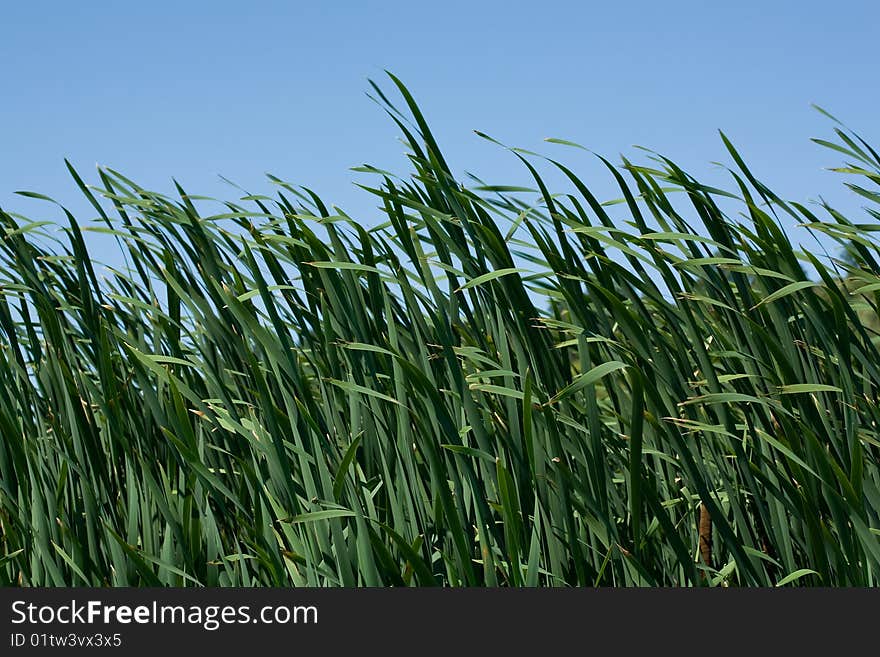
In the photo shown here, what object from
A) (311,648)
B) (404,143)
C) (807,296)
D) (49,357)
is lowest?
(311,648)

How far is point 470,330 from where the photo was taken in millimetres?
1361

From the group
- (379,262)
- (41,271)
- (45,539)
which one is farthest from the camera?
(41,271)

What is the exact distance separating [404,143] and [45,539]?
2.58ft

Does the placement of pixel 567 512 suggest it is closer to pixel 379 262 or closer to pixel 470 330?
pixel 470 330

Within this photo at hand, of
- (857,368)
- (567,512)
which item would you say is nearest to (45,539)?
(567,512)

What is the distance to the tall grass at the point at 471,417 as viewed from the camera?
1091mm

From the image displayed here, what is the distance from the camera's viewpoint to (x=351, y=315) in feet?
4.20

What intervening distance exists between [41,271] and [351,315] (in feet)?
2.14

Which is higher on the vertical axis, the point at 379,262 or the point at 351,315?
the point at 379,262

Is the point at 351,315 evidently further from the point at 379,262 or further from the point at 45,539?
the point at 45,539

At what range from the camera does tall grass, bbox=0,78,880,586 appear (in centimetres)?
109

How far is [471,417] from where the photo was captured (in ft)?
3.63

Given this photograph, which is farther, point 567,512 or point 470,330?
point 470,330

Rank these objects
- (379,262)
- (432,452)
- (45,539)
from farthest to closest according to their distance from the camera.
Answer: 1. (379,262)
2. (45,539)
3. (432,452)
